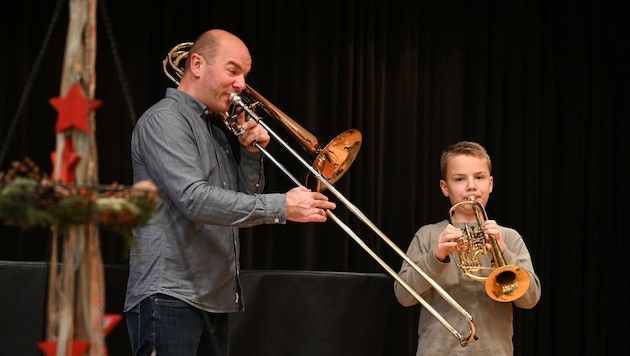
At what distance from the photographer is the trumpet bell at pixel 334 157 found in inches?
104

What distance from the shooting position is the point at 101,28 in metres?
3.41

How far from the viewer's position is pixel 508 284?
8.62 ft

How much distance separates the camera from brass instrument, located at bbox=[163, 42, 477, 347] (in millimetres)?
2449

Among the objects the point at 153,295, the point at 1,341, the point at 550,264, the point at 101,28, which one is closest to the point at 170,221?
the point at 153,295

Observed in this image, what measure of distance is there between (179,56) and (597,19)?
2.23m

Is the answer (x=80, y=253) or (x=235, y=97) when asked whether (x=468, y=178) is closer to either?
(x=235, y=97)

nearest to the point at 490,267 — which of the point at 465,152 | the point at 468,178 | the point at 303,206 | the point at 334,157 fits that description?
the point at 468,178

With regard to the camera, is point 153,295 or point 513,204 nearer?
point 153,295

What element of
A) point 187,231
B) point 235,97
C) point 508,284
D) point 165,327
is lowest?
point 165,327

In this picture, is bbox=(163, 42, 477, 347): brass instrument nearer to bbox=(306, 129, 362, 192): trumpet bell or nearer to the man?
bbox=(306, 129, 362, 192): trumpet bell

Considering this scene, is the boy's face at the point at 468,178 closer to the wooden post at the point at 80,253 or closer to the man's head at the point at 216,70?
the man's head at the point at 216,70

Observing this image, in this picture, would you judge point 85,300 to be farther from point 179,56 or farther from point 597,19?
point 597,19

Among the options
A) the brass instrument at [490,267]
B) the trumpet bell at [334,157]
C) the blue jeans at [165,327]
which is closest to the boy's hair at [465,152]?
the brass instrument at [490,267]

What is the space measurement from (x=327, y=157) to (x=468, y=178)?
524 millimetres
